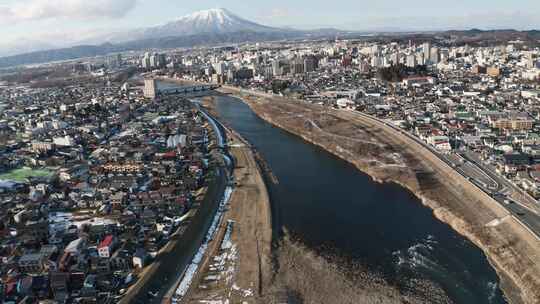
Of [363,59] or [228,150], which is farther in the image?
[363,59]

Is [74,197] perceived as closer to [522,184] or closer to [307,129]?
[307,129]

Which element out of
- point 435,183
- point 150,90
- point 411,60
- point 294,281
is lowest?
point 294,281

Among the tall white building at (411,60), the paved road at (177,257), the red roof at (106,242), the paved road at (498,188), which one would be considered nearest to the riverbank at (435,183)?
the paved road at (498,188)

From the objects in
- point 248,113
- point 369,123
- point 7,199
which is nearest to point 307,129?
point 369,123

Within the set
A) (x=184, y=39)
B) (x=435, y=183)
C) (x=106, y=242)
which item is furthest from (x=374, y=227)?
(x=184, y=39)

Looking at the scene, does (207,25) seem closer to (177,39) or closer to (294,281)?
(177,39)

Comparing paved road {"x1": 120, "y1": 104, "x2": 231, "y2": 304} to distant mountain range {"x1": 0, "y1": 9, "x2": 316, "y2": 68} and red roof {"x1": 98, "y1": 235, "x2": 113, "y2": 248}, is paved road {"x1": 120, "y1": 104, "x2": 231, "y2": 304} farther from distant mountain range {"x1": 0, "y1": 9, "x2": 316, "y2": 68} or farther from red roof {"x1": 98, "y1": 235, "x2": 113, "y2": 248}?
distant mountain range {"x1": 0, "y1": 9, "x2": 316, "y2": 68}

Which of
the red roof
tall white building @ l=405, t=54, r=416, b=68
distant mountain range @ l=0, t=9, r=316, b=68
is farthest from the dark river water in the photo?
distant mountain range @ l=0, t=9, r=316, b=68
